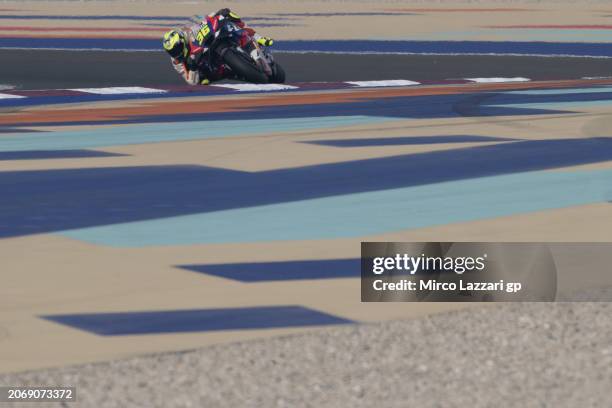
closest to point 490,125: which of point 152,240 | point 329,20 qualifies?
point 152,240

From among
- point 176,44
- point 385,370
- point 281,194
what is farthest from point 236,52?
point 385,370

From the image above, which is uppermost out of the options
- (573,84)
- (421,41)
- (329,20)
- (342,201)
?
(329,20)

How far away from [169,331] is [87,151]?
26.7 feet

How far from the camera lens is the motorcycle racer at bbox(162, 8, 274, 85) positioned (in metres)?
23.5

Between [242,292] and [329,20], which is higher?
[329,20]

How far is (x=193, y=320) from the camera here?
8242 mm

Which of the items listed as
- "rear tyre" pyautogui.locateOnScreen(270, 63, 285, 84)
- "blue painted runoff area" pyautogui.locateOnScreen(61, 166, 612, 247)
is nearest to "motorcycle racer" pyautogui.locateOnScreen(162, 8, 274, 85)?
"rear tyre" pyautogui.locateOnScreen(270, 63, 285, 84)

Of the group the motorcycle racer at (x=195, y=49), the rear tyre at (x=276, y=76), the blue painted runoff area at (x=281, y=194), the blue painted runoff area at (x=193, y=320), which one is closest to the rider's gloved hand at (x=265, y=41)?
the motorcycle racer at (x=195, y=49)

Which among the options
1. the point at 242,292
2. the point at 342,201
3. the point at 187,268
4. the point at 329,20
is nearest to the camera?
the point at 242,292

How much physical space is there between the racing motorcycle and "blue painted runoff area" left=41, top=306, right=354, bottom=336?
15185 millimetres

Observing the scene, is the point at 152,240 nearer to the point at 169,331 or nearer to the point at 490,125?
the point at 169,331

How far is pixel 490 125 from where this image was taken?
61.4 ft

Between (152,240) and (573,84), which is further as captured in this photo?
(573,84)

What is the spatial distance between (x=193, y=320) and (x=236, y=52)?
1584 centimetres
